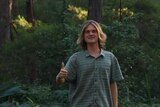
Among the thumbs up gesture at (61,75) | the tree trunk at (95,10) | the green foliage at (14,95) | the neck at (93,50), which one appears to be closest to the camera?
the thumbs up gesture at (61,75)

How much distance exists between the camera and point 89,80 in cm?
562

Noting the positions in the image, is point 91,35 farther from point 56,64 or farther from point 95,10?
point 95,10

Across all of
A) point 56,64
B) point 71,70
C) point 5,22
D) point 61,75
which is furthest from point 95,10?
point 61,75

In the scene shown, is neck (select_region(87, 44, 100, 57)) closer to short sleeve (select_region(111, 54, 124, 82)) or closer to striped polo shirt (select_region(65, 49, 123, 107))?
striped polo shirt (select_region(65, 49, 123, 107))

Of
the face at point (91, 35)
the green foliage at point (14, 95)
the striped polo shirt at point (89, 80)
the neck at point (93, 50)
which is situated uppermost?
the face at point (91, 35)

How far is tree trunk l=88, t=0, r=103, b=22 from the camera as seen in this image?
52.4 ft

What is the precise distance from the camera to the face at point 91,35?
569cm

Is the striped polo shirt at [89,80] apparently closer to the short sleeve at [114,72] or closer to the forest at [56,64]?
the short sleeve at [114,72]

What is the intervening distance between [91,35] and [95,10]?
10532 millimetres

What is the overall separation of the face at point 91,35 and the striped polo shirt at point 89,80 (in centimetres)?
15

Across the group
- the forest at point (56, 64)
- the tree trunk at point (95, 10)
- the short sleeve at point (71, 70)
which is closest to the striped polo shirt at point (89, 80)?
the short sleeve at point (71, 70)

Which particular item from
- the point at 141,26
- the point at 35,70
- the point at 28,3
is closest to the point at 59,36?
the point at 35,70

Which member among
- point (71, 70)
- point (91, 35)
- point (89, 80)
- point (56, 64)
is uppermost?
point (91, 35)

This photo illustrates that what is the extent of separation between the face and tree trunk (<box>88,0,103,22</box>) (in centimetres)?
1018
